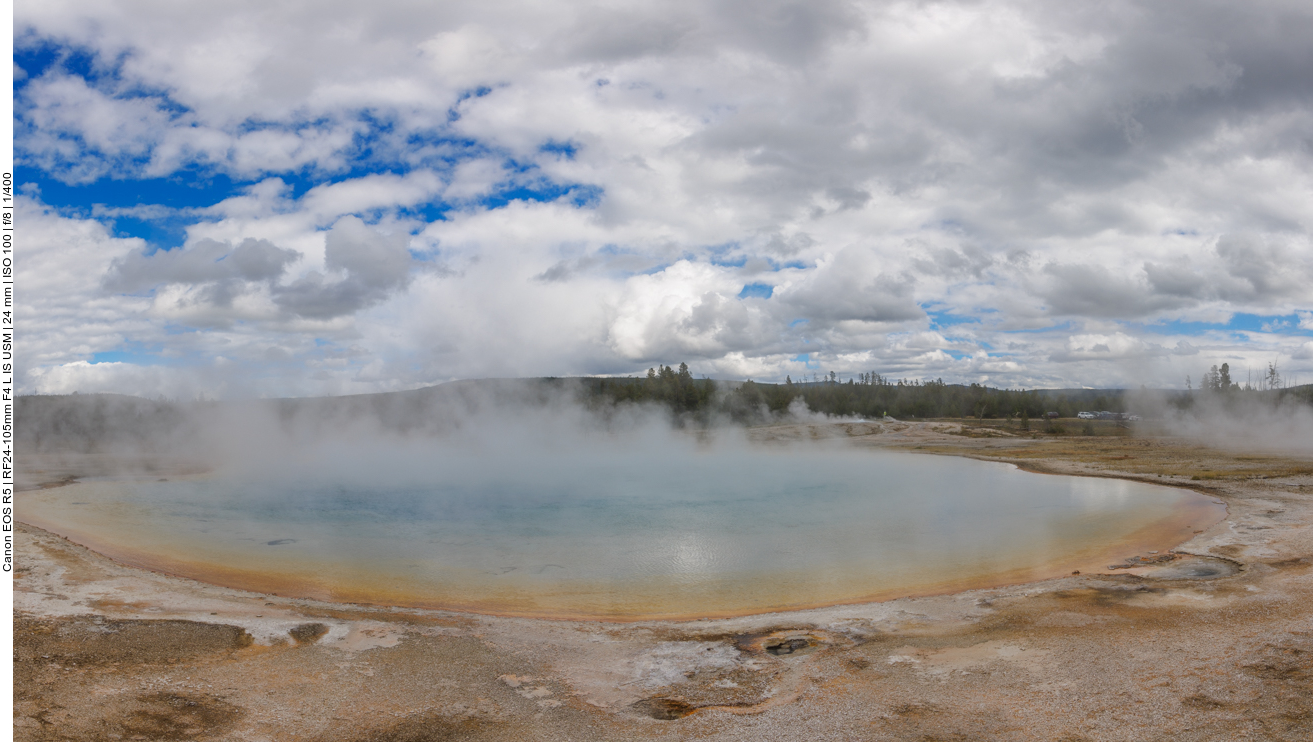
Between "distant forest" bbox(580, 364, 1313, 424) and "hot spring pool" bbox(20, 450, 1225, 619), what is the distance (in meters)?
40.7

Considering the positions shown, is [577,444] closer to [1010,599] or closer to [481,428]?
[481,428]

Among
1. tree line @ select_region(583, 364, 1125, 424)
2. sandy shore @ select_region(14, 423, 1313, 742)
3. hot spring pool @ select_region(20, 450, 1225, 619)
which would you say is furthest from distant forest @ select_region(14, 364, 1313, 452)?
sandy shore @ select_region(14, 423, 1313, 742)

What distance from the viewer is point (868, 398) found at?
93.8 m

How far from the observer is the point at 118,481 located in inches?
927

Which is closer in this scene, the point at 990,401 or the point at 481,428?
the point at 481,428

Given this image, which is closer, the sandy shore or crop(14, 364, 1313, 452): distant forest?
the sandy shore

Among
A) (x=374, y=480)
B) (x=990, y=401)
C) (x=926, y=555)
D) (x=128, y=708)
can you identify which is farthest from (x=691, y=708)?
(x=990, y=401)

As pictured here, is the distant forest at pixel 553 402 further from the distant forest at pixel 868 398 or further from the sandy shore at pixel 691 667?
the sandy shore at pixel 691 667

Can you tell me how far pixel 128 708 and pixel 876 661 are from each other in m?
6.39

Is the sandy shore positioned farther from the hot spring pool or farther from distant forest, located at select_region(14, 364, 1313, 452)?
distant forest, located at select_region(14, 364, 1313, 452)

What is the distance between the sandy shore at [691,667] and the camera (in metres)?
5.33

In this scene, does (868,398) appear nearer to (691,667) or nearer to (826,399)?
(826,399)

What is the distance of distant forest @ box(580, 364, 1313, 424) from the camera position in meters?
66.7

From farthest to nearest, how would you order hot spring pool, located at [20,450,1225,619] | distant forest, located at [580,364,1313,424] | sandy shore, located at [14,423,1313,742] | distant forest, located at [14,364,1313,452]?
distant forest, located at [580,364,1313,424], distant forest, located at [14,364,1313,452], hot spring pool, located at [20,450,1225,619], sandy shore, located at [14,423,1313,742]
